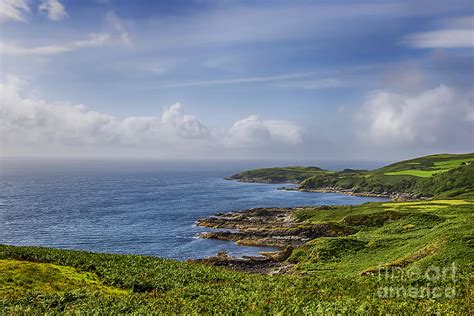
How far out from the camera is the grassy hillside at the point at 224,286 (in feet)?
62.9

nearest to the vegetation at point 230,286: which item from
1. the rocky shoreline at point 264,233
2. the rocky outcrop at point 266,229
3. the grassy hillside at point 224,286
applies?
the grassy hillside at point 224,286

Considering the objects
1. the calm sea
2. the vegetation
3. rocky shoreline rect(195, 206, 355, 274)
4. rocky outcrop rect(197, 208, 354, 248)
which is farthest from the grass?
rocky outcrop rect(197, 208, 354, 248)

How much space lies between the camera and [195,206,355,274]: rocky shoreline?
67.2 metres

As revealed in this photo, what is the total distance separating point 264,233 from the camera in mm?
97375

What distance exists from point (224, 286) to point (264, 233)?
7012cm

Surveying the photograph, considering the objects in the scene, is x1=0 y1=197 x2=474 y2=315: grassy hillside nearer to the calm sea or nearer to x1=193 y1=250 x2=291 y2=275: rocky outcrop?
x1=193 y1=250 x2=291 y2=275: rocky outcrop

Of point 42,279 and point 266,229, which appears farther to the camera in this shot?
point 266,229

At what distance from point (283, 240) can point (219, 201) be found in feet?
266

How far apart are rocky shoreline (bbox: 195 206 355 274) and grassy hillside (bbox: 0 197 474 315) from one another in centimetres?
2213

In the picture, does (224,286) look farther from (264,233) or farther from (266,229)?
(266,229)

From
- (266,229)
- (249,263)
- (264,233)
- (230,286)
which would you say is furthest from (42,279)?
(266,229)

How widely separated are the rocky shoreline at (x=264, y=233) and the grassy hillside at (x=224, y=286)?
22131mm

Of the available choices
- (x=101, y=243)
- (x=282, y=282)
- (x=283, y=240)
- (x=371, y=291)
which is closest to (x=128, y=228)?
(x=101, y=243)

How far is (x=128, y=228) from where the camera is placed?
347ft
